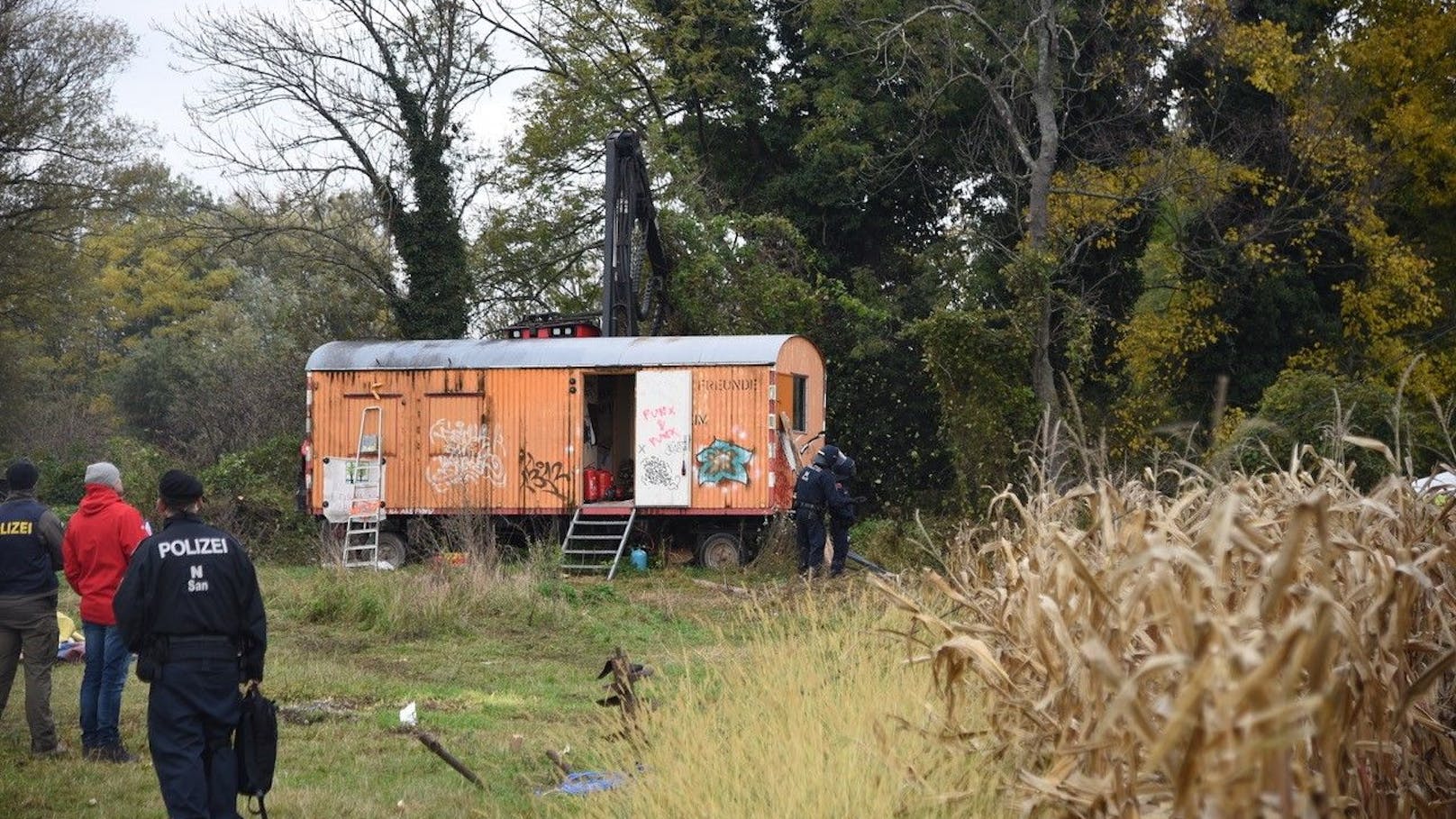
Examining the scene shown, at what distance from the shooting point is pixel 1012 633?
4805 mm

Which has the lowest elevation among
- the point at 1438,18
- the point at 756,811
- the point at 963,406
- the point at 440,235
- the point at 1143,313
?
the point at 756,811

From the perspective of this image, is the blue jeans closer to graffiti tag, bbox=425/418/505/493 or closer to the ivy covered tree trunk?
graffiti tag, bbox=425/418/505/493

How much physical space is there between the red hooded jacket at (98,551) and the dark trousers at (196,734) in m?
2.47

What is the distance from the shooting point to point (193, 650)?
657 cm

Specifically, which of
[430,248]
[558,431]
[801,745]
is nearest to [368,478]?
[558,431]

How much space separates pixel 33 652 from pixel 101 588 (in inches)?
25.4

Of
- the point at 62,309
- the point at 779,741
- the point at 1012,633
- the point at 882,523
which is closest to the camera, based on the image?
the point at 1012,633

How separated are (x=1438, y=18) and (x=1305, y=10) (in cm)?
218

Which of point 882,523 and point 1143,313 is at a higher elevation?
point 1143,313

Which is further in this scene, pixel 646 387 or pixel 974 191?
pixel 974 191

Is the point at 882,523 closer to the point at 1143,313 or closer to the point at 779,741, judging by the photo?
the point at 1143,313

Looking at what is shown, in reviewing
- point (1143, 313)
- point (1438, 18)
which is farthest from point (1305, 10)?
point (1143, 313)

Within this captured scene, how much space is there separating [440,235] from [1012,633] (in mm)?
24175

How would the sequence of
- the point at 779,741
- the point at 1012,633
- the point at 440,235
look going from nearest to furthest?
the point at 1012,633, the point at 779,741, the point at 440,235
